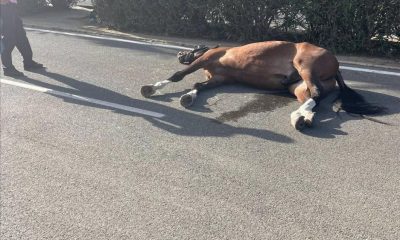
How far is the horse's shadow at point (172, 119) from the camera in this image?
5.21 m

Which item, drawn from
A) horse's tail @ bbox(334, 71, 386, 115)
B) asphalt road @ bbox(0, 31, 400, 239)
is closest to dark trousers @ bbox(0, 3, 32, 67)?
asphalt road @ bbox(0, 31, 400, 239)

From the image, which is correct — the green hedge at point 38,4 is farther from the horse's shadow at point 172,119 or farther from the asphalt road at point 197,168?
the asphalt road at point 197,168

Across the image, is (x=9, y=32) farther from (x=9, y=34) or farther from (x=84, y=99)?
(x=84, y=99)

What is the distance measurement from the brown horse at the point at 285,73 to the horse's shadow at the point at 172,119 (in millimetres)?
283

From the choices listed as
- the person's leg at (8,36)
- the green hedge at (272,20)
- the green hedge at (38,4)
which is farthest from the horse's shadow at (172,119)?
the green hedge at (38,4)

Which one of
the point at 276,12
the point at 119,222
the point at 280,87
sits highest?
the point at 276,12

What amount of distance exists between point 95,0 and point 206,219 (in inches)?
391

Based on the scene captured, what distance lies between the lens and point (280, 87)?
246 inches

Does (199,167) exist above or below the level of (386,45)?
below

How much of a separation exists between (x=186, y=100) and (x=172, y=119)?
1.59 ft

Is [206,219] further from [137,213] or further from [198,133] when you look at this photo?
[198,133]

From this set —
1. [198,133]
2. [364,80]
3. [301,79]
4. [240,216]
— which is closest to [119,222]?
[240,216]

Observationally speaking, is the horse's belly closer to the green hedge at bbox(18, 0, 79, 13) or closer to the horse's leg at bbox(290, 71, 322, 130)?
the horse's leg at bbox(290, 71, 322, 130)

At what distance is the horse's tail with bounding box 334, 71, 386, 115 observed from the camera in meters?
5.55
